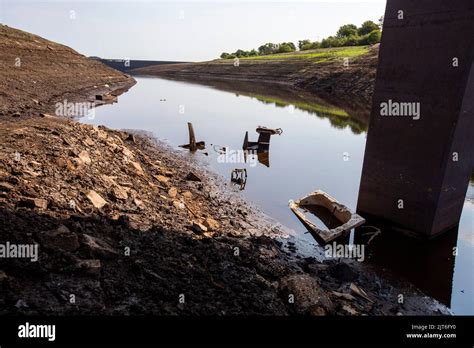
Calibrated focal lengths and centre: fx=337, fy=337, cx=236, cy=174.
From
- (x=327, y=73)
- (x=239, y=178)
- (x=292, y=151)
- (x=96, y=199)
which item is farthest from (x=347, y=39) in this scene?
(x=96, y=199)

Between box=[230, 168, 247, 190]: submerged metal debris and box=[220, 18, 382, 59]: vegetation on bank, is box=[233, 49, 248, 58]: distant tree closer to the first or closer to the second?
box=[220, 18, 382, 59]: vegetation on bank

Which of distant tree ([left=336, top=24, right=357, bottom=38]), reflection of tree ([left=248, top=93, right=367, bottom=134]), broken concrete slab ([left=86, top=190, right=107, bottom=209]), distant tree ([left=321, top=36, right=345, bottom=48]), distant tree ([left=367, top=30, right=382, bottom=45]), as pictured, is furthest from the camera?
distant tree ([left=336, top=24, right=357, bottom=38])

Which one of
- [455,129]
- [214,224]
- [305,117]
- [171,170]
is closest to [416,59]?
[455,129]

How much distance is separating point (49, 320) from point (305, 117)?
3503 cm

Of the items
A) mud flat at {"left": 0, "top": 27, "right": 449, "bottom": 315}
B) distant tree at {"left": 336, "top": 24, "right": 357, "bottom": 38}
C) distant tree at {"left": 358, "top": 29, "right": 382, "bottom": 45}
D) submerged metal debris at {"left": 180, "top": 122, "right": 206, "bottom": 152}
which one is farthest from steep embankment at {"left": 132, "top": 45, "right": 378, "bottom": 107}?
mud flat at {"left": 0, "top": 27, "right": 449, "bottom": 315}

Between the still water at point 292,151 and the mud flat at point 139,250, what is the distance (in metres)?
1.33

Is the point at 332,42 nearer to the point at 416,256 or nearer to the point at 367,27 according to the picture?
the point at 367,27

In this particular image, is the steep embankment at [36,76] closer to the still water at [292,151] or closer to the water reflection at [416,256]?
the still water at [292,151]

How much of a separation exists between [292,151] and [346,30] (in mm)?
92126

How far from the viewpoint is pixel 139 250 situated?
22.2 ft

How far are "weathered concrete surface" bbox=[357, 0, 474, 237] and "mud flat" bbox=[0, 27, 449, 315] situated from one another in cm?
338

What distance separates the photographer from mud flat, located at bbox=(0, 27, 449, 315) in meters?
5.21

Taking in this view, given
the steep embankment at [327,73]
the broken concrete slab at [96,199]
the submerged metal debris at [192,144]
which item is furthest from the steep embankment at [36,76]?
the steep embankment at [327,73]

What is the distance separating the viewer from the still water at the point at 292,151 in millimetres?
10109
